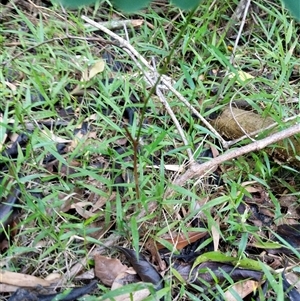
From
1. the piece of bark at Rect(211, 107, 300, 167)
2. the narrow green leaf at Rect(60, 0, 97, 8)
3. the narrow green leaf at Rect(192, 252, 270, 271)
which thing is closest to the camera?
the narrow green leaf at Rect(60, 0, 97, 8)

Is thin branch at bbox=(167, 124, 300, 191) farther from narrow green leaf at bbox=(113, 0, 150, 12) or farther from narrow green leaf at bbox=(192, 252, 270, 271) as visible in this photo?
narrow green leaf at bbox=(113, 0, 150, 12)

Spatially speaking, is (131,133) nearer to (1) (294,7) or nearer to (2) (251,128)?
(2) (251,128)

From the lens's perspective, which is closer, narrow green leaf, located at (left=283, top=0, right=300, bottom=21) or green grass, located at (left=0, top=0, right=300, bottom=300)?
narrow green leaf, located at (left=283, top=0, right=300, bottom=21)

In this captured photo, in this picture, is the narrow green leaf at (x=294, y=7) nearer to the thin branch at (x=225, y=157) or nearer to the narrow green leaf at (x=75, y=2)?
the narrow green leaf at (x=75, y=2)

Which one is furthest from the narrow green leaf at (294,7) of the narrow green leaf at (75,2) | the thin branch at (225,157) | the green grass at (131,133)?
the thin branch at (225,157)

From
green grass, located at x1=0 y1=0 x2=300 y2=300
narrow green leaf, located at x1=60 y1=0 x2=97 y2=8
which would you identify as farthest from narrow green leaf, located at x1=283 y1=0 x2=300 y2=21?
green grass, located at x1=0 y1=0 x2=300 y2=300

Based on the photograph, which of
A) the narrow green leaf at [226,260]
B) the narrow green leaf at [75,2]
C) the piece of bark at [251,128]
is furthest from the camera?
the piece of bark at [251,128]

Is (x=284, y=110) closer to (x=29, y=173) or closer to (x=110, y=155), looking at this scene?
(x=110, y=155)

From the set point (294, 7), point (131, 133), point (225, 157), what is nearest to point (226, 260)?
point (225, 157)
